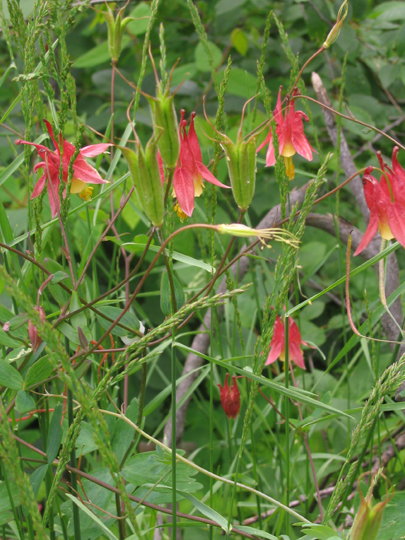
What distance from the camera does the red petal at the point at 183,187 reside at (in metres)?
0.51

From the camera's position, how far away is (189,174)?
0.53 metres

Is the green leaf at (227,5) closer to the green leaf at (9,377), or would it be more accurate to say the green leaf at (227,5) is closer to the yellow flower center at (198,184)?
the yellow flower center at (198,184)

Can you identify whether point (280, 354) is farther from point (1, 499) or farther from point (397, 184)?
point (1, 499)

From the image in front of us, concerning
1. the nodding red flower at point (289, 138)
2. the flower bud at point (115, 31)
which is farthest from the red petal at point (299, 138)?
the flower bud at point (115, 31)

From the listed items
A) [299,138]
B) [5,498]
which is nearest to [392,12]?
[299,138]

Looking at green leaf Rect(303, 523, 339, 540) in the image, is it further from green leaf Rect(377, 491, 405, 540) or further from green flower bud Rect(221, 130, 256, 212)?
green flower bud Rect(221, 130, 256, 212)

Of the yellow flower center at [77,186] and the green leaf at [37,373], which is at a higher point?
the yellow flower center at [77,186]

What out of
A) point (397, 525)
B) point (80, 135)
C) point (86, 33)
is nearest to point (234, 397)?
point (397, 525)

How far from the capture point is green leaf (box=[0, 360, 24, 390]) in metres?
0.46

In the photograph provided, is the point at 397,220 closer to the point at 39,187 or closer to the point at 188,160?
the point at 188,160

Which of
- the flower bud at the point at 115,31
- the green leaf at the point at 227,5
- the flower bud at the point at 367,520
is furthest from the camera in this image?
the green leaf at the point at 227,5

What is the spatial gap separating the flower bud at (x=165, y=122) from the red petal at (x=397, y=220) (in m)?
0.27

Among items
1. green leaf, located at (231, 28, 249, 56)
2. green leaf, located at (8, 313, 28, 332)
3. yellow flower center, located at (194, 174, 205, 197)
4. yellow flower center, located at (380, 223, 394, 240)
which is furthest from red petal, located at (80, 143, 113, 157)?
green leaf, located at (231, 28, 249, 56)

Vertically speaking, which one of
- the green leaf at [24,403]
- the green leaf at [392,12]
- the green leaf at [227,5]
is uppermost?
the green leaf at [227,5]
